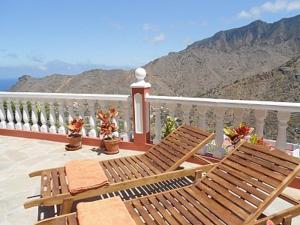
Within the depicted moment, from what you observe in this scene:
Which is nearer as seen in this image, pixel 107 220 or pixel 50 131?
pixel 107 220

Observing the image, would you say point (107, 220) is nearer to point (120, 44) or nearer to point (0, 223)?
point (0, 223)

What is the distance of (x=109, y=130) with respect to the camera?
672 centimetres

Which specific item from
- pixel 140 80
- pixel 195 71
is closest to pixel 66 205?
pixel 140 80

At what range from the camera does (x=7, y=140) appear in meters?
8.15

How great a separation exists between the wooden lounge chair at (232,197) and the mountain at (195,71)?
1537 inches

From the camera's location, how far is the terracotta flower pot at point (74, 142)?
7.00 m

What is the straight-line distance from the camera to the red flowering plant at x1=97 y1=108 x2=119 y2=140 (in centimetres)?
671

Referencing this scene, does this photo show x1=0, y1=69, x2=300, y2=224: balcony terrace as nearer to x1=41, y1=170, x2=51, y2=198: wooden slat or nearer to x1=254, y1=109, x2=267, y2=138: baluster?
x1=254, y1=109, x2=267, y2=138: baluster

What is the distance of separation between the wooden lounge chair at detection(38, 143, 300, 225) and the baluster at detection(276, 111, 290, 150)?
1.21 metres

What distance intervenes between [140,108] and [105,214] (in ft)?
12.3

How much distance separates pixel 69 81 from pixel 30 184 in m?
59.6

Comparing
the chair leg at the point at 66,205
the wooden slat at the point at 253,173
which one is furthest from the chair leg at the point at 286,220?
the chair leg at the point at 66,205

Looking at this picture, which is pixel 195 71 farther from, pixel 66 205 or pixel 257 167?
pixel 66 205

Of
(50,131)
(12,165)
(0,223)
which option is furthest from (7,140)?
(0,223)
